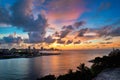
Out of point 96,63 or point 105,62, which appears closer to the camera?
point 105,62

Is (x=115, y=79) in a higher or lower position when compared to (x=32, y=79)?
higher

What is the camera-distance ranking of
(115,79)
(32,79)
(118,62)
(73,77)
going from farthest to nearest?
1. (32,79)
2. (73,77)
3. (118,62)
4. (115,79)

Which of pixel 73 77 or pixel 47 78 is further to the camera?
pixel 47 78

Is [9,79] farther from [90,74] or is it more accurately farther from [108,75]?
[108,75]

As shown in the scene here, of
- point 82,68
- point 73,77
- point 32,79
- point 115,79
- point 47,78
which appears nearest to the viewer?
point 115,79

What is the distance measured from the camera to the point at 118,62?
41.7m

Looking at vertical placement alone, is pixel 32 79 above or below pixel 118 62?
below

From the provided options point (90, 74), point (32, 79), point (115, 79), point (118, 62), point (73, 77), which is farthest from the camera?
point (32, 79)

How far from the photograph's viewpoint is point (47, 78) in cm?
6950

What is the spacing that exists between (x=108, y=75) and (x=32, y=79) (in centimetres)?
8110

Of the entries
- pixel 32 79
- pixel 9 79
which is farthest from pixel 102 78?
pixel 9 79

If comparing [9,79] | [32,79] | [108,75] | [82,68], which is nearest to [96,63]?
[82,68]

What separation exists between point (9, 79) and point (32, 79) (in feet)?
49.2

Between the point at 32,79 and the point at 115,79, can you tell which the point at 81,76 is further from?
the point at 32,79
